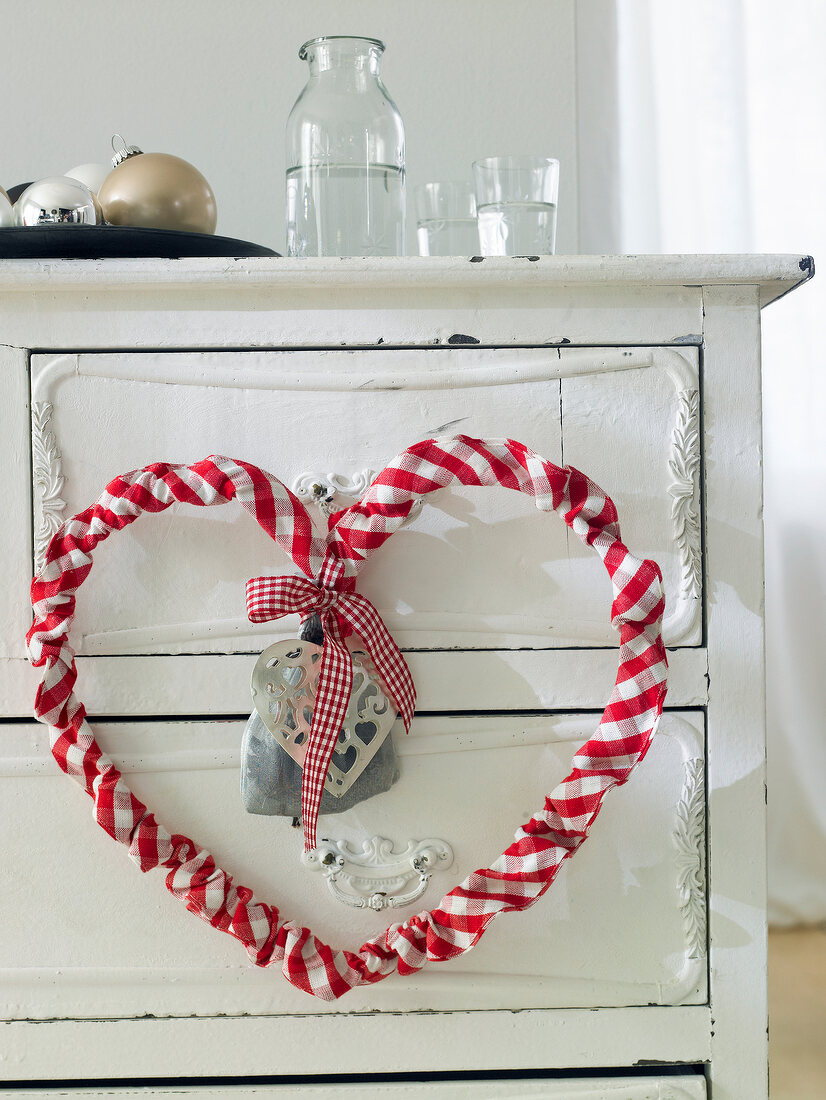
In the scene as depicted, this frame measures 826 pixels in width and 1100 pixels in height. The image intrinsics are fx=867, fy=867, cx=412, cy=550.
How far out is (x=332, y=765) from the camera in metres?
0.62

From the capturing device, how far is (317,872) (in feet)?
2.12

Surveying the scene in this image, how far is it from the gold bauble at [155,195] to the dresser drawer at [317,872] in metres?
0.40

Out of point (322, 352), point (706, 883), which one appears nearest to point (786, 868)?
point (706, 883)

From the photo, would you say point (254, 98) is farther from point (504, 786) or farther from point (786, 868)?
point (786, 868)

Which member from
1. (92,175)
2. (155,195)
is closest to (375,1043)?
(155,195)

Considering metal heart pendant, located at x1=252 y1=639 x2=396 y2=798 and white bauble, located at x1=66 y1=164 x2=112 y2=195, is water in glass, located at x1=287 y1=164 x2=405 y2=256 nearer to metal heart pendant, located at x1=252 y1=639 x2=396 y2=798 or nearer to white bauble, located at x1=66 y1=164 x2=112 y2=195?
white bauble, located at x1=66 y1=164 x2=112 y2=195

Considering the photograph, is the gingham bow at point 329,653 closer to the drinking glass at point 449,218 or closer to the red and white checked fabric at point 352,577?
the red and white checked fabric at point 352,577

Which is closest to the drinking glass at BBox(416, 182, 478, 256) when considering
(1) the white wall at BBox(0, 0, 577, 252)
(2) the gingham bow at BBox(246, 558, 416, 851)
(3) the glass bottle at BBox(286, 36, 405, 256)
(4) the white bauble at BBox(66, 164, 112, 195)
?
(3) the glass bottle at BBox(286, 36, 405, 256)

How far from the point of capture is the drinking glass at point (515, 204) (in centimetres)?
78

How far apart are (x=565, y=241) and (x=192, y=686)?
73cm

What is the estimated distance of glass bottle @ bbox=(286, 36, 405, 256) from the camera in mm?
780

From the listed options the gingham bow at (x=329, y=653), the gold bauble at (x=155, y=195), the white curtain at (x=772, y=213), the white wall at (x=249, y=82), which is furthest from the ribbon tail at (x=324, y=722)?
the white curtain at (x=772, y=213)

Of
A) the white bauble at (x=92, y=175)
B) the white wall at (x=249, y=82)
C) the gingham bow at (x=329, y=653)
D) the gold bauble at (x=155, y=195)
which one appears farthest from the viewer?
the white wall at (x=249, y=82)

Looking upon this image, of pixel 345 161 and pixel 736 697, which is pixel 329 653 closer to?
pixel 736 697
